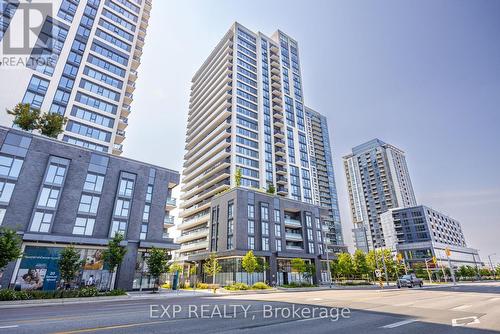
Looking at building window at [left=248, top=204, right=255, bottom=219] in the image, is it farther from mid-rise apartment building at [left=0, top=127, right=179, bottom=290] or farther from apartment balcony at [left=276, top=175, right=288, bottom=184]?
apartment balcony at [left=276, top=175, right=288, bottom=184]

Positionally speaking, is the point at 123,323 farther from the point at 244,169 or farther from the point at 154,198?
the point at 244,169

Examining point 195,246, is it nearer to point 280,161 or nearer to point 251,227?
point 251,227

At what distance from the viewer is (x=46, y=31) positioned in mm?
47156

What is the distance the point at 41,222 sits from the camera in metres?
31.1

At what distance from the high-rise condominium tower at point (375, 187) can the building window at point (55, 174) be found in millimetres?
121344

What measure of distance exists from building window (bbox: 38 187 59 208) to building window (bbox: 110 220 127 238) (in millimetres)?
7590

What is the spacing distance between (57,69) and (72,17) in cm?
1394

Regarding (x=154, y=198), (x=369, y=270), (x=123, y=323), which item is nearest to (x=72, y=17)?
(x=154, y=198)

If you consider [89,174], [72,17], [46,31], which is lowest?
[89,174]

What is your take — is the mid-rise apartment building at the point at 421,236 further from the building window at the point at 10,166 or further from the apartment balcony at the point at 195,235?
the building window at the point at 10,166

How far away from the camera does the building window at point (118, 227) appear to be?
3550 cm

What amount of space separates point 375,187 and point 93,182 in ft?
431

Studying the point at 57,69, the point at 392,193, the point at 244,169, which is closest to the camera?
the point at 57,69

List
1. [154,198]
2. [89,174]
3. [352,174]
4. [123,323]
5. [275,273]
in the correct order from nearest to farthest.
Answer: [123,323]
[89,174]
[154,198]
[275,273]
[352,174]
